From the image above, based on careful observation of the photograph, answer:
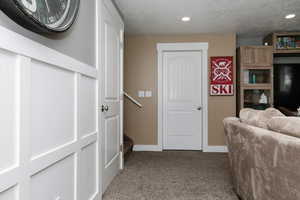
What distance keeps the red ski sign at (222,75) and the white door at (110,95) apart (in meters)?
2.00

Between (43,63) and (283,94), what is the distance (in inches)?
169

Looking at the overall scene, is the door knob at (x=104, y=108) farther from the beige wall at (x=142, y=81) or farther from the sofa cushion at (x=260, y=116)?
the beige wall at (x=142, y=81)

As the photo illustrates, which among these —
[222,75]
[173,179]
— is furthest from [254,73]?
[173,179]

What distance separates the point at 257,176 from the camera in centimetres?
158

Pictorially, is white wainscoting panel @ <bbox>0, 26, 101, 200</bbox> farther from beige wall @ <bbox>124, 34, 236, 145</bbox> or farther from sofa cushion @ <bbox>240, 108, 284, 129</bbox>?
beige wall @ <bbox>124, 34, 236, 145</bbox>

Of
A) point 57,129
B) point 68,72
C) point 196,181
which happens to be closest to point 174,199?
point 196,181

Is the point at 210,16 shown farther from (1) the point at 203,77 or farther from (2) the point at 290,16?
(1) the point at 203,77

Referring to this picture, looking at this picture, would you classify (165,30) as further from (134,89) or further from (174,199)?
(174,199)

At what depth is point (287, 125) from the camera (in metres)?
1.29

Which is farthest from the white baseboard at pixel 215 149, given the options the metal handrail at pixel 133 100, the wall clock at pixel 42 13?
the wall clock at pixel 42 13

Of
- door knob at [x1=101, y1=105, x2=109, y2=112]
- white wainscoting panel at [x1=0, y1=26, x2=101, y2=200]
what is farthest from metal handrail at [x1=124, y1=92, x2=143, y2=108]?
white wainscoting panel at [x1=0, y1=26, x2=101, y2=200]

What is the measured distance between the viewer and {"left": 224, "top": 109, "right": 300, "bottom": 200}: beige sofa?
1.17m

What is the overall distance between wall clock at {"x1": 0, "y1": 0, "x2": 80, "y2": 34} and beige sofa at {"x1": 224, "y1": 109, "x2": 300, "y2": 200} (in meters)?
1.38

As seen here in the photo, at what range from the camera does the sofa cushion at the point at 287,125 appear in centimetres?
121
